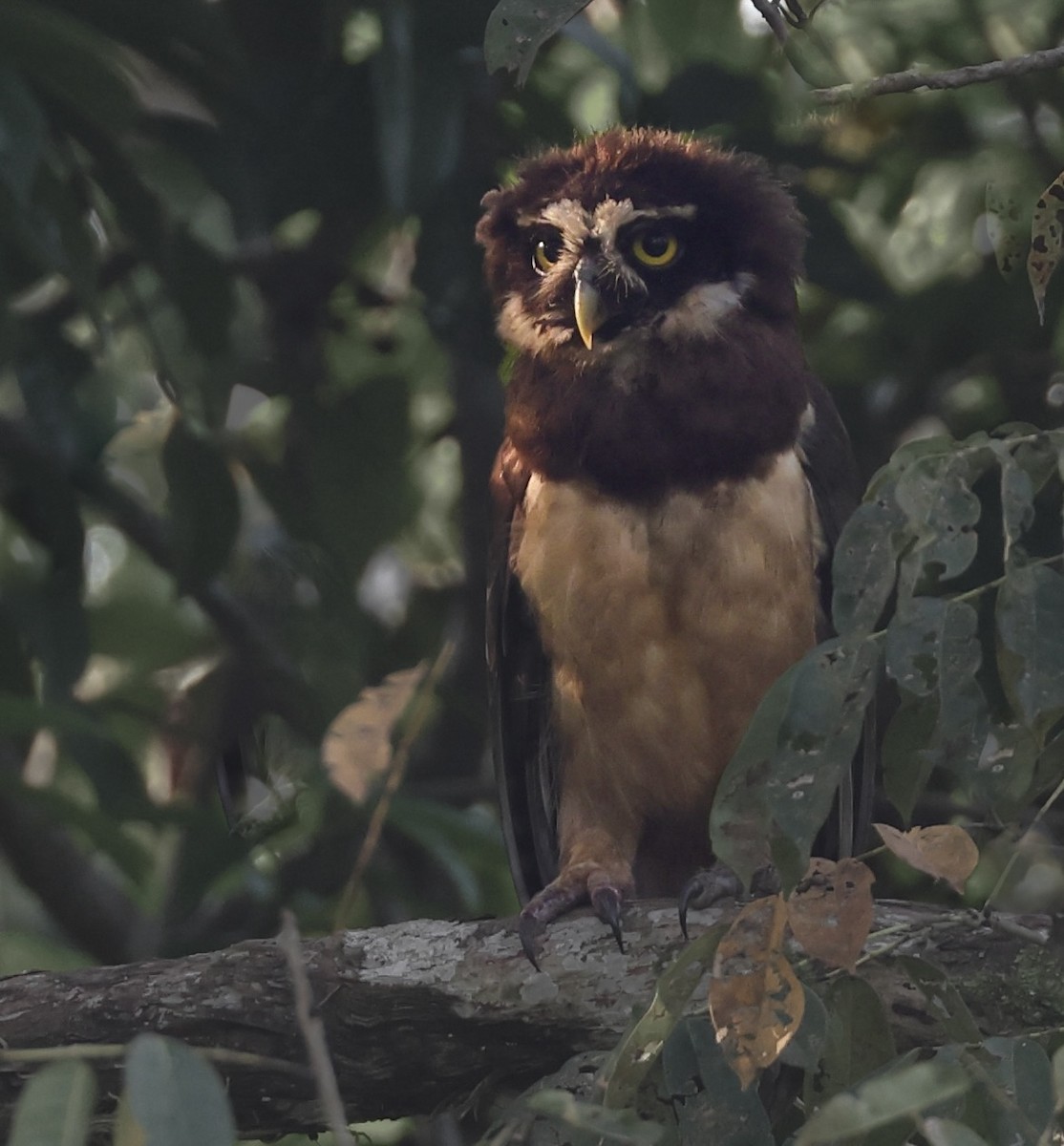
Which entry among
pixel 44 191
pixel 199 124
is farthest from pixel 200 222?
pixel 44 191

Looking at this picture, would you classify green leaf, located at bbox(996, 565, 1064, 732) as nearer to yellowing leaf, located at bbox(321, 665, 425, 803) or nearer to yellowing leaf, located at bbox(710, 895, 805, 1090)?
yellowing leaf, located at bbox(710, 895, 805, 1090)

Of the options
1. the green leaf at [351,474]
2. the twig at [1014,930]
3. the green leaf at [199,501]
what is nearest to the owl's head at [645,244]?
the green leaf at [351,474]

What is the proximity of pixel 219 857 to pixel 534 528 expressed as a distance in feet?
3.06

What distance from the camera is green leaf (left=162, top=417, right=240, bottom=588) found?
11.0 ft

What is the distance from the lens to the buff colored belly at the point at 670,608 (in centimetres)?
293

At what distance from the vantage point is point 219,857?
11.3 ft

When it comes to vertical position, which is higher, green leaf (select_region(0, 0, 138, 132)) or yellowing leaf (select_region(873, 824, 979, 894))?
green leaf (select_region(0, 0, 138, 132))

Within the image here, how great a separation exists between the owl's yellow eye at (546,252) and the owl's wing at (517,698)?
31 cm

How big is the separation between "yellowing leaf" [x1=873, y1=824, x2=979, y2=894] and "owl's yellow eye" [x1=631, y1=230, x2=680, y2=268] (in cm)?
155

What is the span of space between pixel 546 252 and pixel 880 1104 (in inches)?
82.0

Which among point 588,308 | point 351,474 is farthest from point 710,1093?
point 351,474

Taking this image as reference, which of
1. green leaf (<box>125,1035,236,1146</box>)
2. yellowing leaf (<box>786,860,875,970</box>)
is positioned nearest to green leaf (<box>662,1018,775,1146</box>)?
yellowing leaf (<box>786,860,875,970</box>)

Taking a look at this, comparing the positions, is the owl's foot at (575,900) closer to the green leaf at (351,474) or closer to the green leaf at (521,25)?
the green leaf at (351,474)

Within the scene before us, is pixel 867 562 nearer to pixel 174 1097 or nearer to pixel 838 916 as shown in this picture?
pixel 838 916
